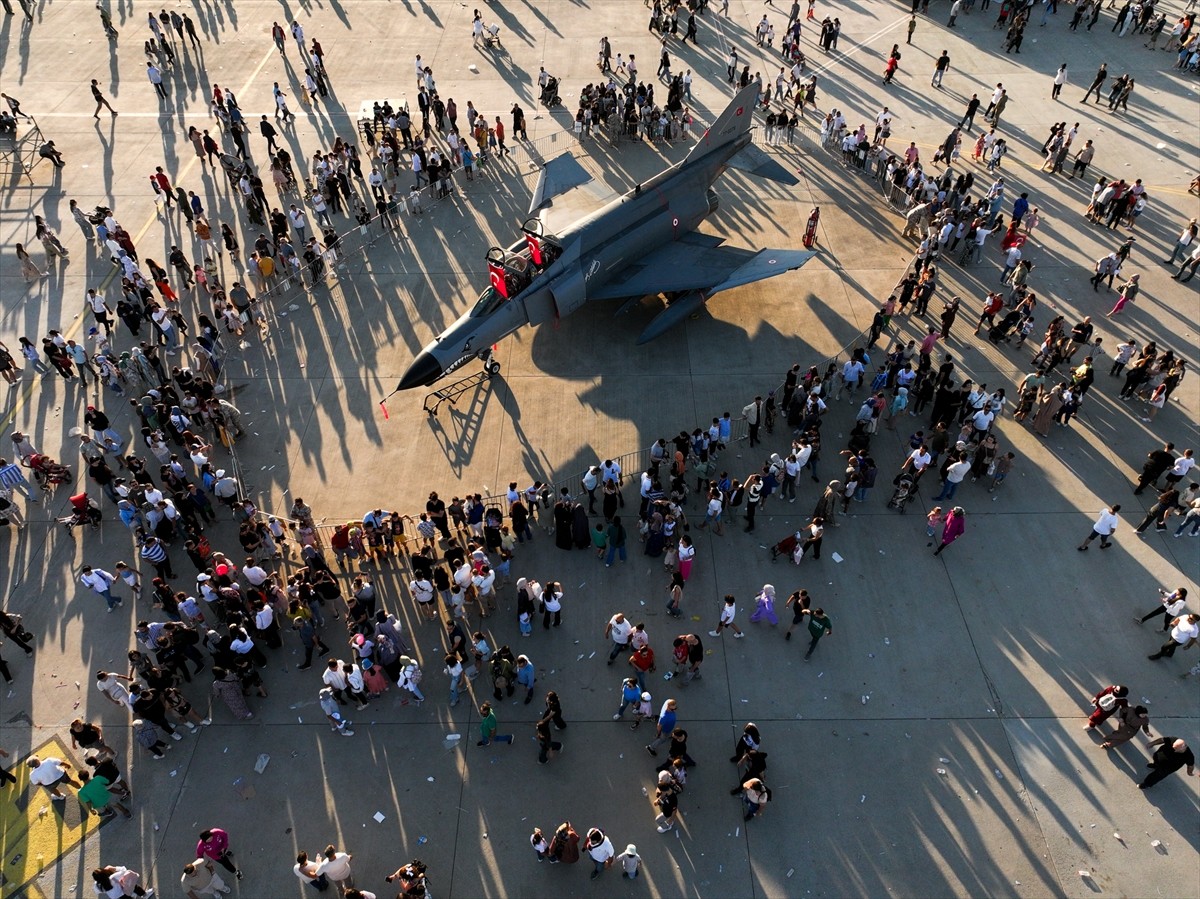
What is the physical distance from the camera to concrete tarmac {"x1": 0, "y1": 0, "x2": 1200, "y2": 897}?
37.3 feet

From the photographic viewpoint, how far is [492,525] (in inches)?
550

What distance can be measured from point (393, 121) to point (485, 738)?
76.6 feet

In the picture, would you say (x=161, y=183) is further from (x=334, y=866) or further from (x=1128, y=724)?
(x=1128, y=724)

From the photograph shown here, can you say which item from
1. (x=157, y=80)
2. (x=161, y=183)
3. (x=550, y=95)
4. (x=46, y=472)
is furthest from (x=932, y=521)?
(x=157, y=80)

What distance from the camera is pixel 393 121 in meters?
27.1


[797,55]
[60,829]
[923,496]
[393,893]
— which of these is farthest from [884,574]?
[797,55]

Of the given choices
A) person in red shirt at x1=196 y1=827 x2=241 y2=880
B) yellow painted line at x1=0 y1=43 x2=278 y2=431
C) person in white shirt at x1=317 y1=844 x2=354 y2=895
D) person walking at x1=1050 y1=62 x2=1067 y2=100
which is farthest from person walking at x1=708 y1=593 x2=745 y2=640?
person walking at x1=1050 y1=62 x2=1067 y2=100

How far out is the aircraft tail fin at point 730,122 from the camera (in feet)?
67.9

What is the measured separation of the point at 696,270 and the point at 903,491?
26.0 ft

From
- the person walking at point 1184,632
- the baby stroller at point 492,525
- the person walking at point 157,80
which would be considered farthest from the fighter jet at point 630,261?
the person walking at point 157,80

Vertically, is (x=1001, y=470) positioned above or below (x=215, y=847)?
above

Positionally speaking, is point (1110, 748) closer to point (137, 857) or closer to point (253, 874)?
point (253, 874)

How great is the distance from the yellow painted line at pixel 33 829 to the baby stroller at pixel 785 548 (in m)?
12.6

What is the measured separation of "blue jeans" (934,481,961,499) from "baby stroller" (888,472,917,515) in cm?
58
